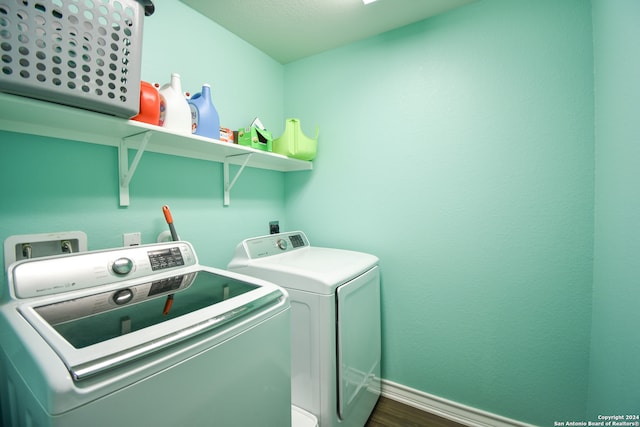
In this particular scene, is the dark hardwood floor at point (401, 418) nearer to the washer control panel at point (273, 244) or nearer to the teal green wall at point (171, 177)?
the washer control panel at point (273, 244)

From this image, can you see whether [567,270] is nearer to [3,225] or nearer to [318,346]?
[318,346]

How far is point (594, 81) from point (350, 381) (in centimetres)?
209

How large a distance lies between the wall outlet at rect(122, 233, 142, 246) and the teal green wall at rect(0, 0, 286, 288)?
0.10 feet

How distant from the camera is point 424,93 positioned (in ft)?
5.75

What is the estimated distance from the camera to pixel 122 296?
0.93 meters

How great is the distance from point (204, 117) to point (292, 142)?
672 mm

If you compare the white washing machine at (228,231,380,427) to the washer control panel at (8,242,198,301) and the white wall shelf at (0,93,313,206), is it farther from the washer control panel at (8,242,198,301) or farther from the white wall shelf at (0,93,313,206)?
the white wall shelf at (0,93,313,206)

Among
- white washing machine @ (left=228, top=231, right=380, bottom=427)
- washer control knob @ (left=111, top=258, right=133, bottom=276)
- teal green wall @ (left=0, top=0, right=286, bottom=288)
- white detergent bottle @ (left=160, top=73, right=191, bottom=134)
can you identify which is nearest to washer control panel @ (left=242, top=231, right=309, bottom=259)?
white washing machine @ (left=228, top=231, right=380, bottom=427)

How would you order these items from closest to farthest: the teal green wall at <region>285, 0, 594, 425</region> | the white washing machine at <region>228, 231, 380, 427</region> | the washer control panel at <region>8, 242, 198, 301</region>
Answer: the washer control panel at <region>8, 242, 198, 301</region>
the white washing machine at <region>228, 231, 380, 427</region>
the teal green wall at <region>285, 0, 594, 425</region>

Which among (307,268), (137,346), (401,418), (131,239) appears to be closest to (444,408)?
(401,418)

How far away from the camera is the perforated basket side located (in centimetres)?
75

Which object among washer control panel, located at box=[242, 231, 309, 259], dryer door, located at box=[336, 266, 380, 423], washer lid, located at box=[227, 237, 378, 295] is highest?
washer control panel, located at box=[242, 231, 309, 259]

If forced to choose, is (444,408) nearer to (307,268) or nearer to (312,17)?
(307,268)

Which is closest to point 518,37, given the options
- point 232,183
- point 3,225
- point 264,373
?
point 232,183
